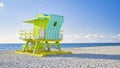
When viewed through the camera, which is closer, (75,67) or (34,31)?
(75,67)

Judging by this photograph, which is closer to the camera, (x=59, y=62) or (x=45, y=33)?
(x=59, y=62)

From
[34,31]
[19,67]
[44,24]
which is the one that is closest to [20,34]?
[34,31]

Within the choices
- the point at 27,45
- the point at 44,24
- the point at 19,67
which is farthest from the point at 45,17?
the point at 19,67

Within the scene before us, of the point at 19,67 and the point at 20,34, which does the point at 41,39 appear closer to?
the point at 20,34

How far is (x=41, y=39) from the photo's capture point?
67.4ft

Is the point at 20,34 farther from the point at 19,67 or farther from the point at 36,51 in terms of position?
the point at 19,67

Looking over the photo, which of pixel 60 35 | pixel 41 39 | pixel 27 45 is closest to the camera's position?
pixel 41 39

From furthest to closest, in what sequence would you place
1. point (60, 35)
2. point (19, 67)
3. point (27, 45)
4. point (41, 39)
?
point (27, 45)
point (60, 35)
point (41, 39)
point (19, 67)

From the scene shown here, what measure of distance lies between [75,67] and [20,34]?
37.3ft

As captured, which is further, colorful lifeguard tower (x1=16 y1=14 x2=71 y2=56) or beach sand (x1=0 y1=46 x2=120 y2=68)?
colorful lifeguard tower (x1=16 y1=14 x2=71 y2=56)

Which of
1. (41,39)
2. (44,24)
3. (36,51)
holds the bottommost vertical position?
(36,51)

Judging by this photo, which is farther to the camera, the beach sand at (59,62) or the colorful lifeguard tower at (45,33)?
the colorful lifeguard tower at (45,33)

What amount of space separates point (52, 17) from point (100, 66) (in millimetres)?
9152

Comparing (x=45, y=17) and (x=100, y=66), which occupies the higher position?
(x=45, y=17)
